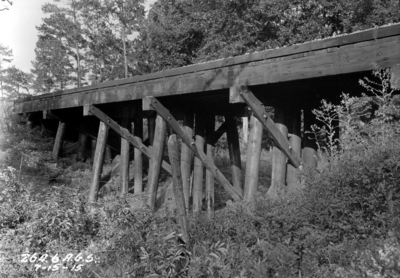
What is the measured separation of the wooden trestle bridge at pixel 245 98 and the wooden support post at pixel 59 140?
5.64 feet

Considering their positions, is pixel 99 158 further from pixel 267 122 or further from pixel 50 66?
pixel 50 66

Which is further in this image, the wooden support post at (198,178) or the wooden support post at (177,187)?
the wooden support post at (198,178)

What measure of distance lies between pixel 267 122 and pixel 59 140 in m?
7.46

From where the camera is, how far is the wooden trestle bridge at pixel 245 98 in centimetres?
404

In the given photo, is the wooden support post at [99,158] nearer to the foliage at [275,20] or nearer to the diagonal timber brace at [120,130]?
the diagonal timber brace at [120,130]

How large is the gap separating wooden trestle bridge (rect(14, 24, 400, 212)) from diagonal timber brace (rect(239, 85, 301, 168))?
0.5 inches

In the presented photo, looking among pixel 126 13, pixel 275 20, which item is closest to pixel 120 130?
pixel 275 20

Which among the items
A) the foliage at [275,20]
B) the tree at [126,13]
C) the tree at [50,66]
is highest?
the tree at [126,13]

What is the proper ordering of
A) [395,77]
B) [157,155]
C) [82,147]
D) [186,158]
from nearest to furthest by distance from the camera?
[395,77] → [157,155] → [186,158] → [82,147]

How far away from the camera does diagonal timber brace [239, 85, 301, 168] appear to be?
489 centimetres

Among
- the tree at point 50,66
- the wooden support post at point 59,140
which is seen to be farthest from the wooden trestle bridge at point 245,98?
the tree at point 50,66

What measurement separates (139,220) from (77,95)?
16.2ft

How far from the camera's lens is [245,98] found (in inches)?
192

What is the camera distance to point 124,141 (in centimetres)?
853
